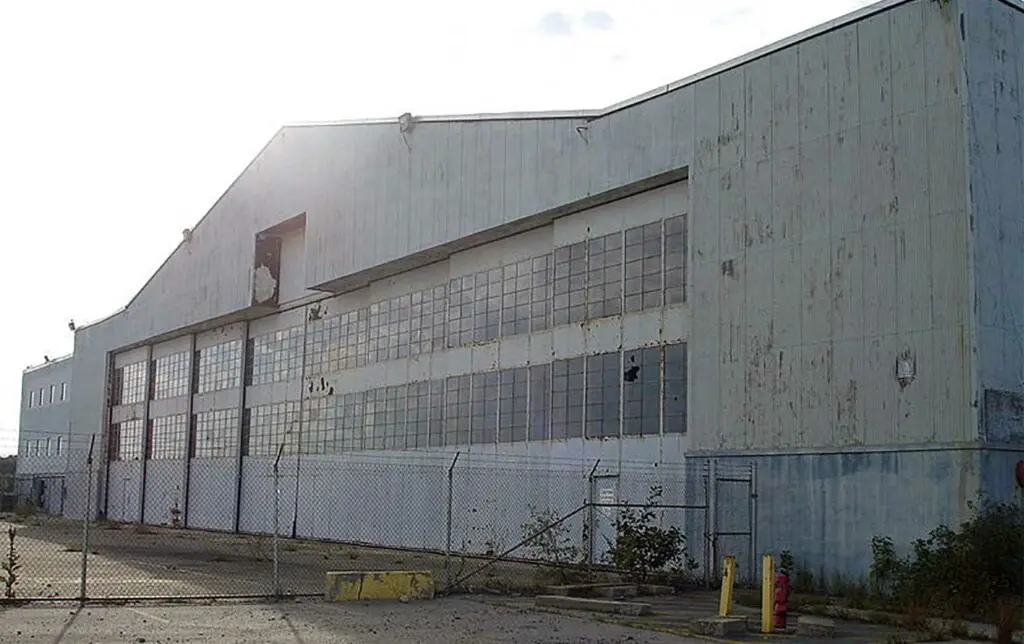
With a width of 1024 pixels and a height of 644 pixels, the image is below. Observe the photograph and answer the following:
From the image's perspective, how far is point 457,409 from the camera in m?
33.2

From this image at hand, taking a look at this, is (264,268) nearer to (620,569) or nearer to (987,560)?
(620,569)

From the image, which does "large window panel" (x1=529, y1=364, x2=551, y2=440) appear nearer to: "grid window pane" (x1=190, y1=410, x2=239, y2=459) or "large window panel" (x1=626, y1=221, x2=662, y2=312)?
"large window panel" (x1=626, y1=221, x2=662, y2=312)

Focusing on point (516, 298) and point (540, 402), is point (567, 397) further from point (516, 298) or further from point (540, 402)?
point (516, 298)

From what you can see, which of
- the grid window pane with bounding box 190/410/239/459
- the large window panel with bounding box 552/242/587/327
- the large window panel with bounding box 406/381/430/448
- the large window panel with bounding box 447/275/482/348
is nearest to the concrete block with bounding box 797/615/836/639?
the large window panel with bounding box 552/242/587/327

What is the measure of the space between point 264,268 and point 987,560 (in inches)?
1236

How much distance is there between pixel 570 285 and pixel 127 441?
34.8 meters

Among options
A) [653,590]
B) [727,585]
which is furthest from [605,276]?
[727,585]

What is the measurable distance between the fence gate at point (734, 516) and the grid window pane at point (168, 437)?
1271 inches

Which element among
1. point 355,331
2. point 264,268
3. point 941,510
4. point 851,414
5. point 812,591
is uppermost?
point 264,268

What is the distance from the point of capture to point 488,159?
3133cm

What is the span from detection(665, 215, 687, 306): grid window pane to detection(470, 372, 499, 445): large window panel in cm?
719

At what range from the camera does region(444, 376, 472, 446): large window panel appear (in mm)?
32688

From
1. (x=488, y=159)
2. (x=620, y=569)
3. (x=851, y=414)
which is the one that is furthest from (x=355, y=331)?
(x=851, y=414)

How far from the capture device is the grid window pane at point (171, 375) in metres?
51.8
